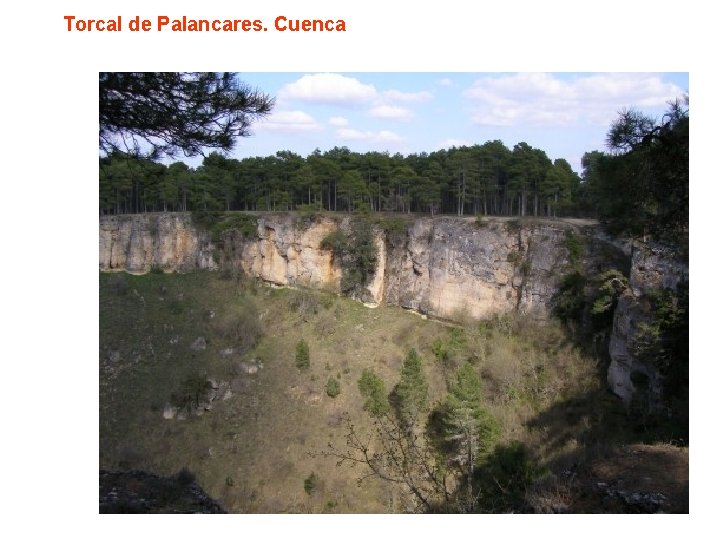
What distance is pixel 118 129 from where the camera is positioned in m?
6.69

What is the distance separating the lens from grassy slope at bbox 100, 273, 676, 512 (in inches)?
664

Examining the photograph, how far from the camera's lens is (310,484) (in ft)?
54.1

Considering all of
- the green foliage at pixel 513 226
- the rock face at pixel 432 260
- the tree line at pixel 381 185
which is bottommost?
the rock face at pixel 432 260

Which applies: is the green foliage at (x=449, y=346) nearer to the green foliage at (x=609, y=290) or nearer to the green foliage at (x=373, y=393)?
the green foliage at (x=373, y=393)

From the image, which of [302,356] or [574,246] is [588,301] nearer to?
[574,246]

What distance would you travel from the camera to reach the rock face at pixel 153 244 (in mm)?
31578

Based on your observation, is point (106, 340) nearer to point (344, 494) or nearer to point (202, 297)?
point (202, 297)

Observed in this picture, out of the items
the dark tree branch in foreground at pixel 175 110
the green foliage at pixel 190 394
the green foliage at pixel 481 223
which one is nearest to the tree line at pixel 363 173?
the dark tree branch in foreground at pixel 175 110

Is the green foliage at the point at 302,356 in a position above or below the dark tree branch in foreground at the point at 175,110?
below

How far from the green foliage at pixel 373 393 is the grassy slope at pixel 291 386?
0.56 meters

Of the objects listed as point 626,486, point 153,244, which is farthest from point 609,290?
point 153,244

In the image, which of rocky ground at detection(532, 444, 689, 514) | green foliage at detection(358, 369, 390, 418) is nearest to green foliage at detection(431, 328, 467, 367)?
green foliage at detection(358, 369, 390, 418)

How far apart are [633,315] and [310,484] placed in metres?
11.3

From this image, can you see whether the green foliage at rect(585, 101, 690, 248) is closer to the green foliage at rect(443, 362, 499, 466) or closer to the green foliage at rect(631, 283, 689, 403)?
the green foliage at rect(631, 283, 689, 403)
